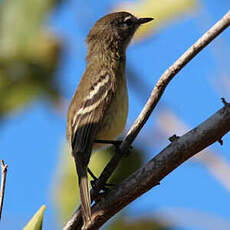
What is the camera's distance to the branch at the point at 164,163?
2.71m

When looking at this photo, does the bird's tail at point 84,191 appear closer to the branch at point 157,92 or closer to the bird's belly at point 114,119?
the branch at point 157,92

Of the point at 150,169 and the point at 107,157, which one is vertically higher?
the point at 107,157

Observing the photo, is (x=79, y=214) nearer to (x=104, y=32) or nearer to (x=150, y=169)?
(x=150, y=169)

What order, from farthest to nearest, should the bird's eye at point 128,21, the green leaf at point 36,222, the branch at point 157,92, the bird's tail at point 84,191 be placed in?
1. the bird's eye at point 128,21
2. the bird's tail at point 84,191
3. the branch at point 157,92
4. the green leaf at point 36,222

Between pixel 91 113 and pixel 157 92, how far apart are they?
4.00ft

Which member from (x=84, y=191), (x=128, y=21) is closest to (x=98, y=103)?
(x=84, y=191)

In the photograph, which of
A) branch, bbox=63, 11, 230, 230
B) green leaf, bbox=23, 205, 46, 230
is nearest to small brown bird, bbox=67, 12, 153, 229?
branch, bbox=63, 11, 230, 230

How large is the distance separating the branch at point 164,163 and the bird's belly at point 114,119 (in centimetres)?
112

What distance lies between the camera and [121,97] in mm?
4090

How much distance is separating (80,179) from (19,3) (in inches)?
50.9

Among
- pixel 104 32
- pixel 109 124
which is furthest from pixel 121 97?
pixel 104 32

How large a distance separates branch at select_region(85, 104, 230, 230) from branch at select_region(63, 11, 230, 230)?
152mm

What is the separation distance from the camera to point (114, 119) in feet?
13.0

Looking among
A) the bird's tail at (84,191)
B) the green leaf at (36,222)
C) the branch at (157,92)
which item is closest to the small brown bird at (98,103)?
the bird's tail at (84,191)
